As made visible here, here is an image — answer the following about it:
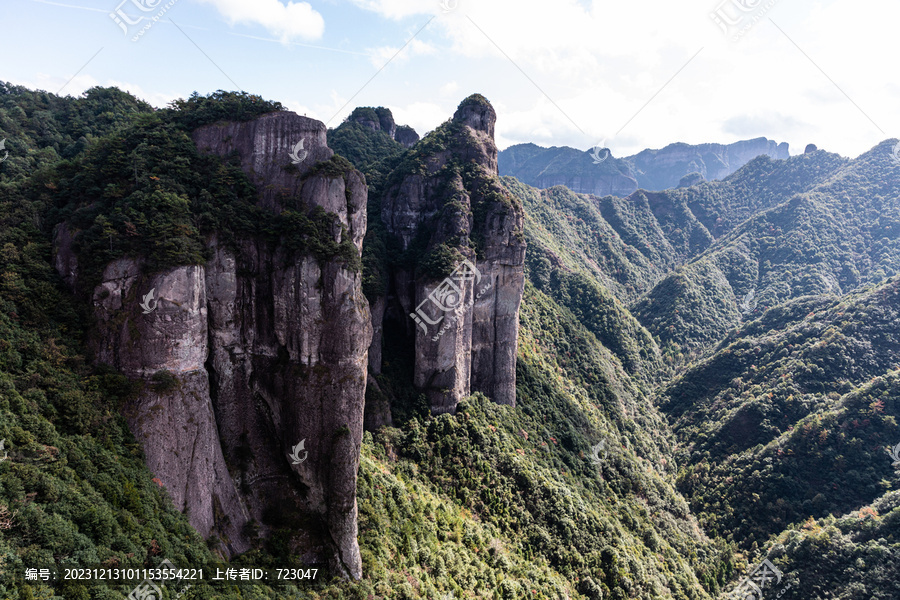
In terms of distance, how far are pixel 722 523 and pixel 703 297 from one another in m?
79.8

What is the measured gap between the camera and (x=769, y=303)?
130875 mm

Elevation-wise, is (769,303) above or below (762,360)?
above

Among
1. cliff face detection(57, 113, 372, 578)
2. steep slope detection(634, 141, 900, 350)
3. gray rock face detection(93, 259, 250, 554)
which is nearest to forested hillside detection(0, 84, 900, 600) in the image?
gray rock face detection(93, 259, 250, 554)

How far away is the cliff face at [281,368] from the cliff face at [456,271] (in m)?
19.4

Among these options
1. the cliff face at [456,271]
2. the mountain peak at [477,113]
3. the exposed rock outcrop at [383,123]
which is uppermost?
the exposed rock outcrop at [383,123]

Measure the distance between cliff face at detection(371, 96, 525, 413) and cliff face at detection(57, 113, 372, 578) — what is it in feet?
63.7

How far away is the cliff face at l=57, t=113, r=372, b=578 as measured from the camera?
29438 millimetres

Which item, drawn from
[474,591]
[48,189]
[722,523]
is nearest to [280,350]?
[48,189]

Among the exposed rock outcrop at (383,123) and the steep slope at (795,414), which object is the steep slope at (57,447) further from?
the steep slope at (795,414)

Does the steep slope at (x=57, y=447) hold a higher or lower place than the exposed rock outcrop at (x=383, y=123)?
lower

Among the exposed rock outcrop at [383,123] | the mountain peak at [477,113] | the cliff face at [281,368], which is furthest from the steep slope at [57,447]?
the exposed rock outcrop at [383,123]

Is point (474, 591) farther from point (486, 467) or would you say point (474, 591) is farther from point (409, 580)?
point (486, 467)

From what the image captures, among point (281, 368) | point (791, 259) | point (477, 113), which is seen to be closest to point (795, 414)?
point (477, 113)

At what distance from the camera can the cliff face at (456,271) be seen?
5306 centimetres
